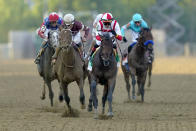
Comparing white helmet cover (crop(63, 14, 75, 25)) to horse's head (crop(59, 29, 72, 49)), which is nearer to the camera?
horse's head (crop(59, 29, 72, 49))

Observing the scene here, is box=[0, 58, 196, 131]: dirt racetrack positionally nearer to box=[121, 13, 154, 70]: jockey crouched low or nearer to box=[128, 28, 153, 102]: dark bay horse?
box=[128, 28, 153, 102]: dark bay horse

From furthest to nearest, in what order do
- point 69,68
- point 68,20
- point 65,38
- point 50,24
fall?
point 50,24 < point 68,20 < point 69,68 < point 65,38

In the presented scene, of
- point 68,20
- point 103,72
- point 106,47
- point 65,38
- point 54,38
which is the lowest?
point 103,72

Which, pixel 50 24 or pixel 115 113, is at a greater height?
pixel 50 24

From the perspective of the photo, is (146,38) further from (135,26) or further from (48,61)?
(48,61)

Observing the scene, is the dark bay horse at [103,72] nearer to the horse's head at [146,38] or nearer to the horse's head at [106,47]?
the horse's head at [106,47]

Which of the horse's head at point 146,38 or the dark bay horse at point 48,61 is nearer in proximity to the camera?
the dark bay horse at point 48,61

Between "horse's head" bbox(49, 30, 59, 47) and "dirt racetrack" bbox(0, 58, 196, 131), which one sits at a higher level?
"horse's head" bbox(49, 30, 59, 47)

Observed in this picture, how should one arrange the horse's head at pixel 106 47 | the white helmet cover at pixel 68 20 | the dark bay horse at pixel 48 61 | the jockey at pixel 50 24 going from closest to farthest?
the horse's head at pixel 106 47
the white helmet cover at pixel 68 20
the jockey at pixel 50 24
the dark bay horse at pixel 48 61

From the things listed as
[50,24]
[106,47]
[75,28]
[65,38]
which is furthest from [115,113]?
[50,24]

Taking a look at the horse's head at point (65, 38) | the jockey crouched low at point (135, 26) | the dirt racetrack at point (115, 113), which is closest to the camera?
the dirt racetrack at point (115, 113)

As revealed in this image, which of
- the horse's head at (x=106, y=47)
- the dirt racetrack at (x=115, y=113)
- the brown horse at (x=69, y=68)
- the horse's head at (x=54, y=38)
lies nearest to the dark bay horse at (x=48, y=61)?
the horse's head at (x=54, y=38)

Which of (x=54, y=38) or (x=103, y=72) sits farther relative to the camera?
(x=54, y=38)

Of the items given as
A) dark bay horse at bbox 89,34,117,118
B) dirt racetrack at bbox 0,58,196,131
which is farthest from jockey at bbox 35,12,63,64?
dark bay horse at bbox 89,34,117,118
